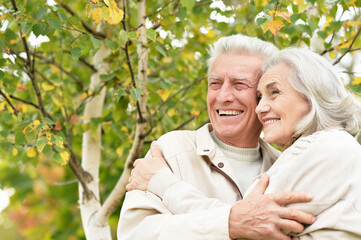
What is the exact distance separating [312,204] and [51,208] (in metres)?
6.38

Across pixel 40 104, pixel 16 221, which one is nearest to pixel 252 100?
pixel 40 104

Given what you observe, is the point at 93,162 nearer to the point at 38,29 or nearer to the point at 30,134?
the point at 30,134

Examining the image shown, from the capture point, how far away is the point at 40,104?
10.6ft

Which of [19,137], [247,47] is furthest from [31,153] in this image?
[247,47]

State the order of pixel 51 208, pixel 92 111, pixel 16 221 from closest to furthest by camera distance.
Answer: pixel 92 111 → pixel 51 208 → pixel 16 221

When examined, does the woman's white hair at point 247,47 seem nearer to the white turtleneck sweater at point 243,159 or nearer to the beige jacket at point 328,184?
the white turtleneck sweater at point 243,159

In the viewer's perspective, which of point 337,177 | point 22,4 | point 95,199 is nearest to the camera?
point 337,177

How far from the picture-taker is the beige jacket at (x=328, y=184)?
1791 mm

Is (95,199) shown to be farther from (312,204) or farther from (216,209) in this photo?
(312,204)

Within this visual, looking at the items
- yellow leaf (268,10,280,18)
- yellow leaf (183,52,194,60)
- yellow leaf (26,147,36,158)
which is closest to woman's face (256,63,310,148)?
yellow leaf (268,10,280,18)

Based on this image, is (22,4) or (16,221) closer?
(22,4)

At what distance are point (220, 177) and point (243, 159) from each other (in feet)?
0.97

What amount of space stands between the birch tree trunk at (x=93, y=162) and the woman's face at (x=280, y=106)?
165 centimetres

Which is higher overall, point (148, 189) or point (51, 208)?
point (148, 189)
